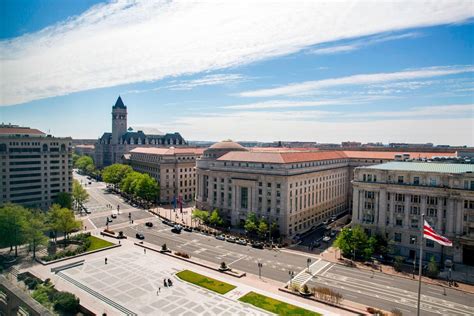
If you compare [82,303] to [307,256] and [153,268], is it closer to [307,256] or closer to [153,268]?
[153,268]

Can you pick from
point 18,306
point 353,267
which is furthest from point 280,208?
point 18,306

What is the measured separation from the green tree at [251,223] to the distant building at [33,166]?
65.7 m

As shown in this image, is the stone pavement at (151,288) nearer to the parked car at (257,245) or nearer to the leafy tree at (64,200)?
the parked car at (257,245)

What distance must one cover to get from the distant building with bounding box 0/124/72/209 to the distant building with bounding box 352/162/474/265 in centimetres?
9639

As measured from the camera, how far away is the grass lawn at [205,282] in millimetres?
60259

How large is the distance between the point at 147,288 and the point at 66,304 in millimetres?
13770

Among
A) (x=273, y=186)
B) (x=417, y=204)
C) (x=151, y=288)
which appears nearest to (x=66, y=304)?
(x=151, y=288)

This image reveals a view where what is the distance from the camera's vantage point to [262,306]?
176 feet

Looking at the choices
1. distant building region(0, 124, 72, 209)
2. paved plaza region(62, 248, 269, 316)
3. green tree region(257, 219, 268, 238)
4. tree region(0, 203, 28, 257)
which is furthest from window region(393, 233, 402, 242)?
distant building region(0, 124, 72, 209)

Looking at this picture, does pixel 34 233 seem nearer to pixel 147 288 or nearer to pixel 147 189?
pixel 147 288

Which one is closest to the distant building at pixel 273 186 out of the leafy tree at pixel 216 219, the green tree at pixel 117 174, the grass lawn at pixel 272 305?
the leafy tree at pixel 216 219

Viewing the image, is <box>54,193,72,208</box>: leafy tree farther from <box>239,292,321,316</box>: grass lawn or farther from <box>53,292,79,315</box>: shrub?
<box>239,292,321,316</box>: grass lawn

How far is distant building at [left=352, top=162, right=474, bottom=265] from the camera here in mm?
72875

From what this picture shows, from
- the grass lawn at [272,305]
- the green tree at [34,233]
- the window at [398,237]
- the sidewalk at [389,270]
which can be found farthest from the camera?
the window at [398,237]
